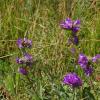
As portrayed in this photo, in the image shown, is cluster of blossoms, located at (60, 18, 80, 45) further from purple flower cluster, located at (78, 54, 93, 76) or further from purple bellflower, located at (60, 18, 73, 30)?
purple flower cluster, located at (78, 54, 93, 76)

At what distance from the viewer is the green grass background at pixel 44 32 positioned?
89.0 inches

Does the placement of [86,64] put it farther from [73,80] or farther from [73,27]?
[73,27]

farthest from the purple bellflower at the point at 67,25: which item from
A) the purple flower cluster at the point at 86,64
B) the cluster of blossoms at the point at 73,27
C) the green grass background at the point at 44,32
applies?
the green grass background at the point at 44,32

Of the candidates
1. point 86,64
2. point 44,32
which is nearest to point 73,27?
point 86,64

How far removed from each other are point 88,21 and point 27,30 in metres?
0.50

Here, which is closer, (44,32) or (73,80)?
(73,80)

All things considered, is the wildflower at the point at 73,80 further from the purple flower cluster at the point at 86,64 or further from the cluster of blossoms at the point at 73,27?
the cluster of blossoms at the point at 73,27

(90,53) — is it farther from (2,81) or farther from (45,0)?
(45,0)

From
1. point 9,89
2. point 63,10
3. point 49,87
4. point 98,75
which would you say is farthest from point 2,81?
point 63,10

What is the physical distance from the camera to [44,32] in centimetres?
273

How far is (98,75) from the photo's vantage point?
2195 millimetres

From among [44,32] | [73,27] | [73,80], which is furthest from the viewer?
[44,32]

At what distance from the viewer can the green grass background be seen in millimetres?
2262

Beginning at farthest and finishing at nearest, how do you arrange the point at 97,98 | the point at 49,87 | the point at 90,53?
the point at 90,53 → the point at 49,87 → the point at 97,98
